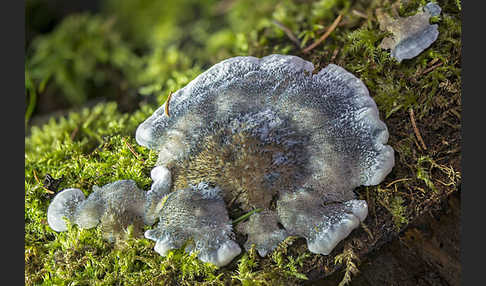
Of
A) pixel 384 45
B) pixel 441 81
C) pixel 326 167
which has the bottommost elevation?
pixel 326 167

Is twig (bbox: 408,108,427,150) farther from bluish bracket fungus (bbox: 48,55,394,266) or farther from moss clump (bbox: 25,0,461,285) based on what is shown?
bluish bracket fungus (bbox: 48,55,394,266)

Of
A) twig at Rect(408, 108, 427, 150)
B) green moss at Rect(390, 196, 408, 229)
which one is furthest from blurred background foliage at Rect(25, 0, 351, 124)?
green moss at Rect(390, 196, 408, 229)

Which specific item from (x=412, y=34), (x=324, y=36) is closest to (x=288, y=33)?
(x=324, y=36)

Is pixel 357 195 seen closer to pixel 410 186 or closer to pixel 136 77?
pixel 410 186

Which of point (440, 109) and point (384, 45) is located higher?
point (384, 45)

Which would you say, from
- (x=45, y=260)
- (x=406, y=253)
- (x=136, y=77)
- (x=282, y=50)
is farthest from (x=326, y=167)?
(x=136, y=77)

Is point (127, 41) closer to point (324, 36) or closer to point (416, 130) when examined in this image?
point (324, 36)

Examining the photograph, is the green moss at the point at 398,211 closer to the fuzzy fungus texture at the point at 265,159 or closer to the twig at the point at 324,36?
the fuzzy fungus texture at the point at 265,159
